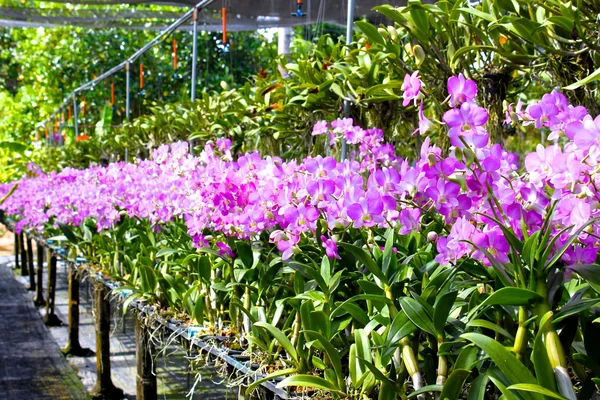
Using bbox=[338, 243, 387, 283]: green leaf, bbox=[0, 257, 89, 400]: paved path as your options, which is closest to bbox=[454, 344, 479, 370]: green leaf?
bbox=[338, 243, 387, 283]: green leaf

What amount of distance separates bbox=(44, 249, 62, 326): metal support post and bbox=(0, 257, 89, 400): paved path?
9 centimetres

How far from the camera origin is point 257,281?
5.95ft

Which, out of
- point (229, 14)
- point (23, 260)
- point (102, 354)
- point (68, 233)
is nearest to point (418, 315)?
point (102, 354)

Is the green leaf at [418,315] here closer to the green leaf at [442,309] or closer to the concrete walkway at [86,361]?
the green leaf at [442,309]

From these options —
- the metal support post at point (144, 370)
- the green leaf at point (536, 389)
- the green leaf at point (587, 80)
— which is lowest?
the metal support post at point (144, 370)

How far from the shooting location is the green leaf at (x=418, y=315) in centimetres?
103

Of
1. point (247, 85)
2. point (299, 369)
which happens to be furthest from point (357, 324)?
point (247, 85)

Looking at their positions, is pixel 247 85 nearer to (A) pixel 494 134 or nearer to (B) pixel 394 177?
(A) pixel 494 134

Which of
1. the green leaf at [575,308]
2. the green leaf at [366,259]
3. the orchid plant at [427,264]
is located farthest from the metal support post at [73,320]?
the green leaf at [575,308]

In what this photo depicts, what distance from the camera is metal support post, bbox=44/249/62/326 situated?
479cm

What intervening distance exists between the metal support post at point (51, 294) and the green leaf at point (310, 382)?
3.71 metres

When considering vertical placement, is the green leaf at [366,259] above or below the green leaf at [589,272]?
below

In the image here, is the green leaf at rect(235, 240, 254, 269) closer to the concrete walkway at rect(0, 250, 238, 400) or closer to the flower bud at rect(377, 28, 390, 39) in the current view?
the concrete walkway at rect(0, 250, 238, 400)

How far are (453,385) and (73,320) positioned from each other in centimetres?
346
